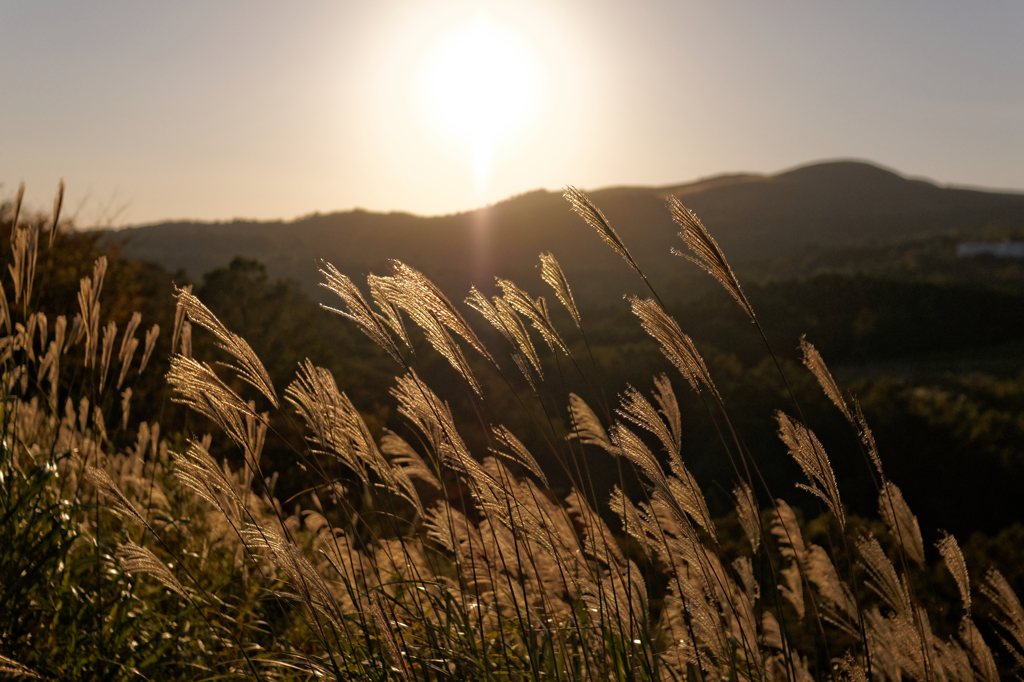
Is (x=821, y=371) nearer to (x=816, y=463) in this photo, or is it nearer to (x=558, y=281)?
(x=816, y=463)

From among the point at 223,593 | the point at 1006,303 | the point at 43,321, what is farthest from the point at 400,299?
the point at 1006,303

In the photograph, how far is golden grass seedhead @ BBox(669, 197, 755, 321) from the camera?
1423 mm

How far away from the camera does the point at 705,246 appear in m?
1.42

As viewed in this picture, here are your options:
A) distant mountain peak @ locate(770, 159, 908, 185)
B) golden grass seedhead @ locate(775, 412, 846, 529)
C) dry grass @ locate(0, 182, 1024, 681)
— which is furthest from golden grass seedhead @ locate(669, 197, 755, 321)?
distant mountain peak @ locate(770, 159, 908, 185)

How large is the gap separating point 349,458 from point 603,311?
23.2 m

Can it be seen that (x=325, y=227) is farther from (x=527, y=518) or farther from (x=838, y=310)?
(x=527, y=518)

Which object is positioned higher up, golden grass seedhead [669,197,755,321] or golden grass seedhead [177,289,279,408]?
golden grass seedhead [669,197,755,321]

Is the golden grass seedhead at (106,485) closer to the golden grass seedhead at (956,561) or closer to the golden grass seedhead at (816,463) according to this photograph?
the golden grass seedhead at (816,463)

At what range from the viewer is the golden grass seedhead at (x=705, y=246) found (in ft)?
4.67

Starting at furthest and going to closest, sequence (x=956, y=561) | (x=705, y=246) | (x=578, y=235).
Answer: (x=578, y=235), (x=956, y=561), (x=705, y=246)

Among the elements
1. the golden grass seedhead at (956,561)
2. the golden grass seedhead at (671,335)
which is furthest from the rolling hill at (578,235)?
the golden grass seedhead at (956,561)

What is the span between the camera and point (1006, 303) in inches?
888

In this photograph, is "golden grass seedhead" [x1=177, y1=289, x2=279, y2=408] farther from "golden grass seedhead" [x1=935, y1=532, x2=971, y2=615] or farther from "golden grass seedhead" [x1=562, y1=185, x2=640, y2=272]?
"golden grass seedhead" [x1=935, y1=532, x2=971, y2=615]

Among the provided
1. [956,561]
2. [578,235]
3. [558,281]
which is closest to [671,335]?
[558,281]
